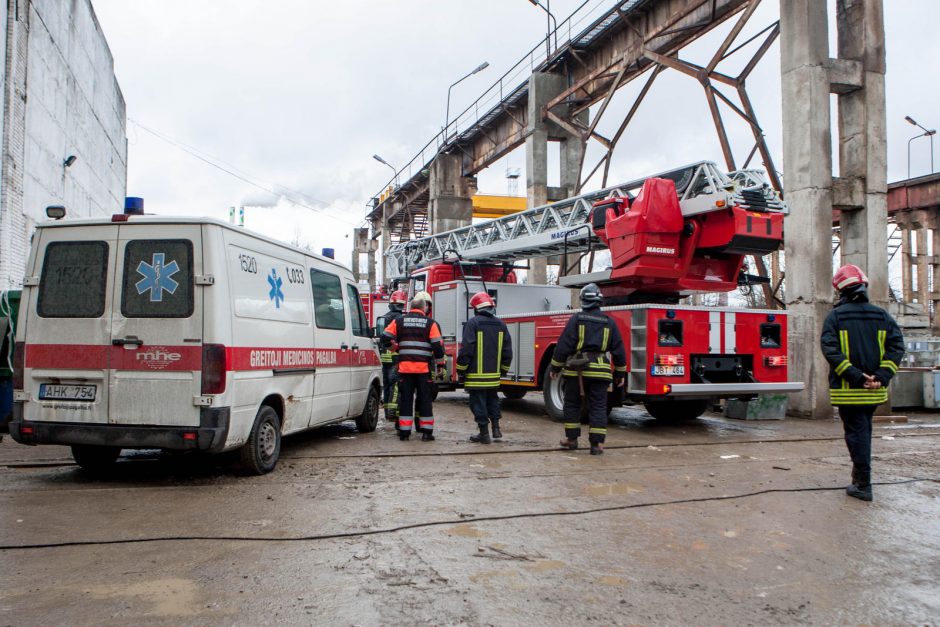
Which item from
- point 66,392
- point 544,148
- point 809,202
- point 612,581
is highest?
point 544,148

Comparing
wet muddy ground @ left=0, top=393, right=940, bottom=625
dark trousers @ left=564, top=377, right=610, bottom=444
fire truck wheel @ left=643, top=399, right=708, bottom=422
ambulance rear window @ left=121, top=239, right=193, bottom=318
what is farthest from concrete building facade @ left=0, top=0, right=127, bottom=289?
fire truck wheel @ left=643, top=399, right=708, bottom=422

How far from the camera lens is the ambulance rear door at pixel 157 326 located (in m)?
5.33

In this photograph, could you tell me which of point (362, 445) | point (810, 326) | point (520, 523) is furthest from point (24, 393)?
point (810, 326)

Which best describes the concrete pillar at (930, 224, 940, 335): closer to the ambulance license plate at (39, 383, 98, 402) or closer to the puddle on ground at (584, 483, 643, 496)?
the puddle on ground at (584, 483, 643, 496)

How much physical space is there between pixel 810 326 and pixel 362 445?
7549 mm

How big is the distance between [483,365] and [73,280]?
418 centimetres

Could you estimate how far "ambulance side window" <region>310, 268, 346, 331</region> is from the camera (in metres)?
7.15

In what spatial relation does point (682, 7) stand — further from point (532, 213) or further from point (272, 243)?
point (272, 243)

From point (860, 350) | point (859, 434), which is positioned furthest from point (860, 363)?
point (859, 434)

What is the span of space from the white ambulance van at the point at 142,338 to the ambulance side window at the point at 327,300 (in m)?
1.21

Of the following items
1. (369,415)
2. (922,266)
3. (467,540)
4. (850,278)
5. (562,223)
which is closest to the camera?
(467,540)

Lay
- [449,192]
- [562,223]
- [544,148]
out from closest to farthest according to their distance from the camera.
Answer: [562,223], [544,148], [449,192]

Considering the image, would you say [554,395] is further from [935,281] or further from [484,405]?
[935,281]

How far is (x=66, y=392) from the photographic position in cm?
547
